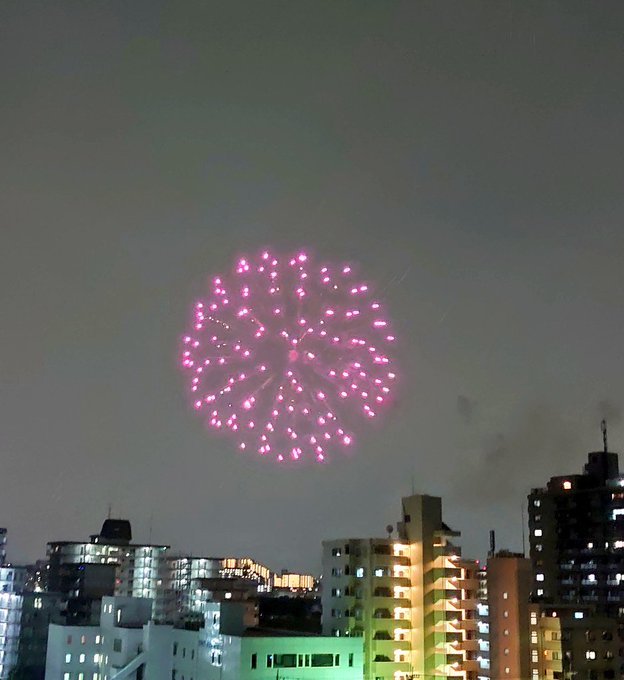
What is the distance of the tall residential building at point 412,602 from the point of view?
3847 centimetres

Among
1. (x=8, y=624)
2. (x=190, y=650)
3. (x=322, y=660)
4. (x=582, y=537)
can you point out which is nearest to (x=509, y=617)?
(x=322, y=660)

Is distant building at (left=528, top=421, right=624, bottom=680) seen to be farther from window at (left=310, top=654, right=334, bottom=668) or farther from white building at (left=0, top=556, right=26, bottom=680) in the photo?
white building at (left=0, top=556, right=26, bottom=680)

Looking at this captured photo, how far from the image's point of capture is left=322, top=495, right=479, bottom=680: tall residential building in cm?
3847

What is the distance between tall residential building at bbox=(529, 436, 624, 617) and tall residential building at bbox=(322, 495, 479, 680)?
2802cm

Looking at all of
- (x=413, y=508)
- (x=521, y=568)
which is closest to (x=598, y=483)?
(x=521, y=568)

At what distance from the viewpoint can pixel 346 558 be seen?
4072 cm

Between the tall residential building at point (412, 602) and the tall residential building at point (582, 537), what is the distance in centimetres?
2802

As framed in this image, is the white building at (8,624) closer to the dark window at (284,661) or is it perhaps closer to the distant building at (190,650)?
the distant building at (190,650)

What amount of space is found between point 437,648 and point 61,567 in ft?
157

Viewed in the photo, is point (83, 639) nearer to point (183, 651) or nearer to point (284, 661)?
point (183, 651)

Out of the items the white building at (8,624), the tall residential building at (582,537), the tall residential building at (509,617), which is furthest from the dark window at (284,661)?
the tall residential building at (582,537)

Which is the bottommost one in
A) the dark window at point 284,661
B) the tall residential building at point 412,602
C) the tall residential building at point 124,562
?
the dark window at point 284,661

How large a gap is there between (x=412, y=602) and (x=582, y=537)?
3382 cm

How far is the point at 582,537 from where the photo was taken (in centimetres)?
6838
